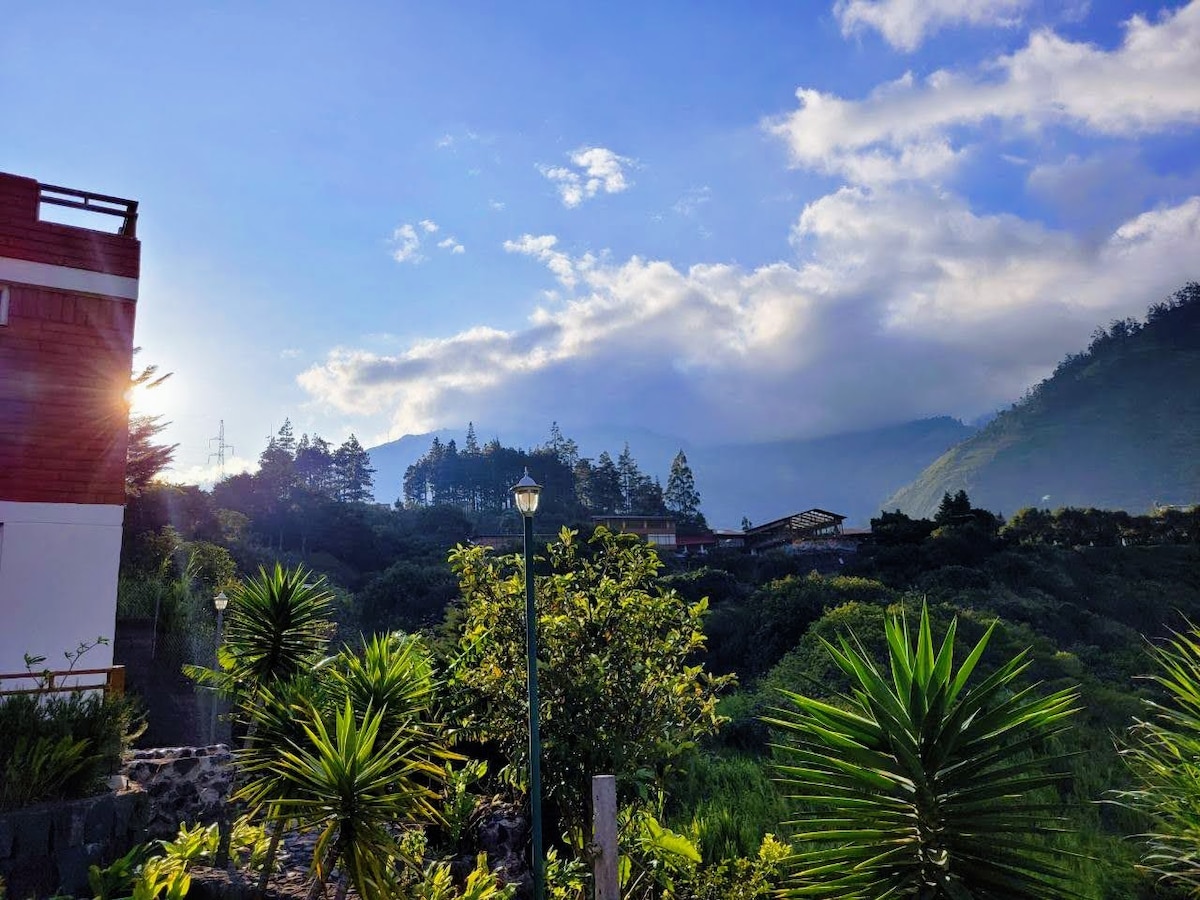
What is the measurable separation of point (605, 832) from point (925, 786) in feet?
9.17

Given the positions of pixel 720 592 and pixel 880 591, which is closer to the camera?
pixel 880 591

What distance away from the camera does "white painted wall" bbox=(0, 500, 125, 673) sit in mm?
9938

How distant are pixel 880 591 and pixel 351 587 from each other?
1172 inches

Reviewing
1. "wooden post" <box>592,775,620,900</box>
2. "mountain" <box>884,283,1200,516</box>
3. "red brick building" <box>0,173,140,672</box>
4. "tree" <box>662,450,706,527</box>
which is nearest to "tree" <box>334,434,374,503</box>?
"tree" <box>662,450,706,527</box>

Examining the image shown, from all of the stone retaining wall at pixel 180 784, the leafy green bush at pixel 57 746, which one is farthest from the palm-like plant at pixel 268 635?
the leafy green bush at pixel 57 746

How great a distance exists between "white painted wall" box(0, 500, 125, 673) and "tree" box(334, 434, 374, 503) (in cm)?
7709

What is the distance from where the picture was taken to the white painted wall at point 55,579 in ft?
32.6

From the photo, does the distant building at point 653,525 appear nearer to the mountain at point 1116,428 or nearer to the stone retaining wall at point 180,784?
the stone retaining wall at point 180,784

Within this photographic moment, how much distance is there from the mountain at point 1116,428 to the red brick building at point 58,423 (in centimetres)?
12981

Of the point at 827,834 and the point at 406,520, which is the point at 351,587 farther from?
the point at 827,834

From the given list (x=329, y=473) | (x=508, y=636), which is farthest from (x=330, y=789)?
(x=329, y=473)

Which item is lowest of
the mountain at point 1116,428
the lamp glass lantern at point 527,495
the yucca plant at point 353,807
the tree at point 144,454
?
the yucca plant at point 353,807

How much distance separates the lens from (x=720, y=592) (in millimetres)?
39000

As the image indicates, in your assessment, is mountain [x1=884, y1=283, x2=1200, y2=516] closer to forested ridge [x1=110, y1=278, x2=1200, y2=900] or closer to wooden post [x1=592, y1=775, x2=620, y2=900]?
forested ridge [x1=110, y1=278, x2=1200, y2=900]
